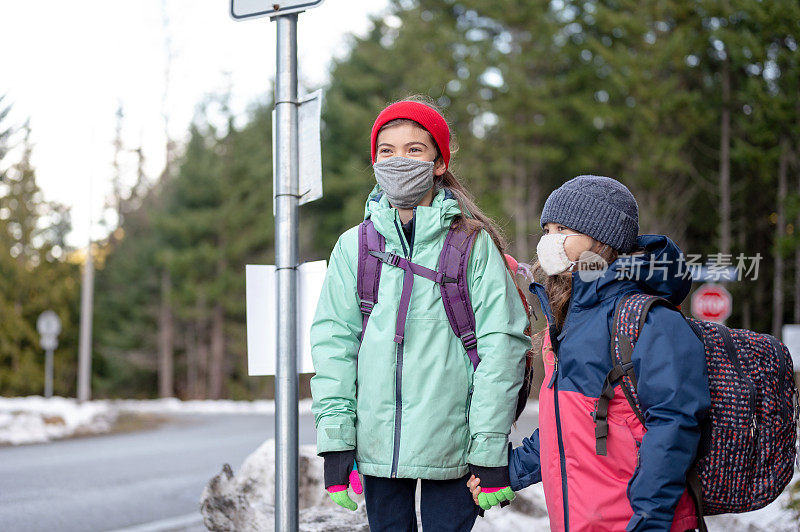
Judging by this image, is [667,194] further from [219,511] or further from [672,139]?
[219,511]

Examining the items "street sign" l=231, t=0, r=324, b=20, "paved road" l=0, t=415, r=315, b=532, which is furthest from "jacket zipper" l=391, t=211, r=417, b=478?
"paved road" l=0, t=415, r=315, b=532

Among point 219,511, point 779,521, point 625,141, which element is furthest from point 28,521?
point 625,141

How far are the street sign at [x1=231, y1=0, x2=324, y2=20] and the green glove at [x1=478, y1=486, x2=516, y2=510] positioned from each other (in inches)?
69.0

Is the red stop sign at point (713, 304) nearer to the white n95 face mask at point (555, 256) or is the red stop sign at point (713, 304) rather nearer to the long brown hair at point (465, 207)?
the long brown hair at point (465, 207)

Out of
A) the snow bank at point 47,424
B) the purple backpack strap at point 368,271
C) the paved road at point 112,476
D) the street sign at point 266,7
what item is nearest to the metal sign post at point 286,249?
the street sign at point 266,7

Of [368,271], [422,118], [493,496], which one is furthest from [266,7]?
[493,496]

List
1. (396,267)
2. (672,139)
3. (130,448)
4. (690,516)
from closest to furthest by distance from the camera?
(690,516), (396,267), (130,448), (672,139)

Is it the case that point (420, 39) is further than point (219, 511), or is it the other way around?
point (420, 39)

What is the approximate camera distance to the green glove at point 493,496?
7.79 ft

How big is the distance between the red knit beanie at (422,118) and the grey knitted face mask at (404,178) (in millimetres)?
135

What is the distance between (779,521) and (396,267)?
305 centimetres

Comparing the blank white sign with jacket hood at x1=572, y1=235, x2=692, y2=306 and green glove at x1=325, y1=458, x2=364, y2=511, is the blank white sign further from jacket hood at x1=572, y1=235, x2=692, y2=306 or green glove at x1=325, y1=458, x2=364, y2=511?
jacket hood at x1=572, y1=235, x2=692, y2=306

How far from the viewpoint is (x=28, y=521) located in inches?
231

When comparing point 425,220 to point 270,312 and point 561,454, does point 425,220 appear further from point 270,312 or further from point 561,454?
point 561,454
